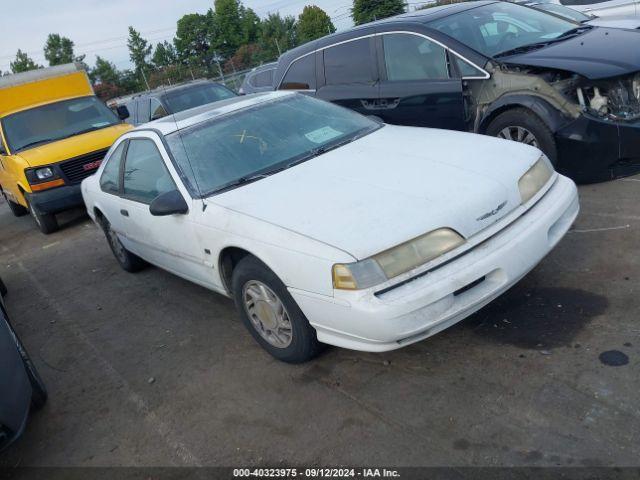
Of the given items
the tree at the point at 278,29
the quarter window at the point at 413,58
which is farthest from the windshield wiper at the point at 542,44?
the tree at the point at 278,29

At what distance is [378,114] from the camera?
20.8 ft

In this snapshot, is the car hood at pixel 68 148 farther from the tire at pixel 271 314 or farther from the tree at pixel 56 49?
the tree at pixel 56 49

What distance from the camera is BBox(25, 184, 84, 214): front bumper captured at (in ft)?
27.4

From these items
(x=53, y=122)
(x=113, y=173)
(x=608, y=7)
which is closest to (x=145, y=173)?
(x=113, y=173)

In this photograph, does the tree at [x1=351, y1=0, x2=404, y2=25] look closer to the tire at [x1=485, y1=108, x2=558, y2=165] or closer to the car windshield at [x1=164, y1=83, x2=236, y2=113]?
the car windshield at [x1=164, y1=83, x2=236, y2=113]

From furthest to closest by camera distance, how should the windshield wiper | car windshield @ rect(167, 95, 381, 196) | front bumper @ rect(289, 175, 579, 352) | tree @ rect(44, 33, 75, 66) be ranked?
1. tree @ rect(44, 33, 75, 66)
2. the windshield wiper
3. car windshield @ rect(167, 95, 381, 196)
4. front bumper @ rect(289, 175, 579, 352)

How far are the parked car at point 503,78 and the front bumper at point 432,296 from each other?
2.12 meters

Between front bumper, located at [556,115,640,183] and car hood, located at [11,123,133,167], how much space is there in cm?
614

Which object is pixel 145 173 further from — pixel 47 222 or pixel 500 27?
pixel 47 222

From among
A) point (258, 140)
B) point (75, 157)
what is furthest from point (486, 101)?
point (75, 157)

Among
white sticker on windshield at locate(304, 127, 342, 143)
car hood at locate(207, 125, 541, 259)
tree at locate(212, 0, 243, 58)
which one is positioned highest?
tree at locate(212, 0, 243, 58)

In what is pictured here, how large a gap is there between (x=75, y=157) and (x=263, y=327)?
19.3 ft

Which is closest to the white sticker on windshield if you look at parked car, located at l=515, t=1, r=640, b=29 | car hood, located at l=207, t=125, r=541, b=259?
car hood, located at l=207, t=125, r=541, b=259

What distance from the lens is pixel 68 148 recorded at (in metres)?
8.48
